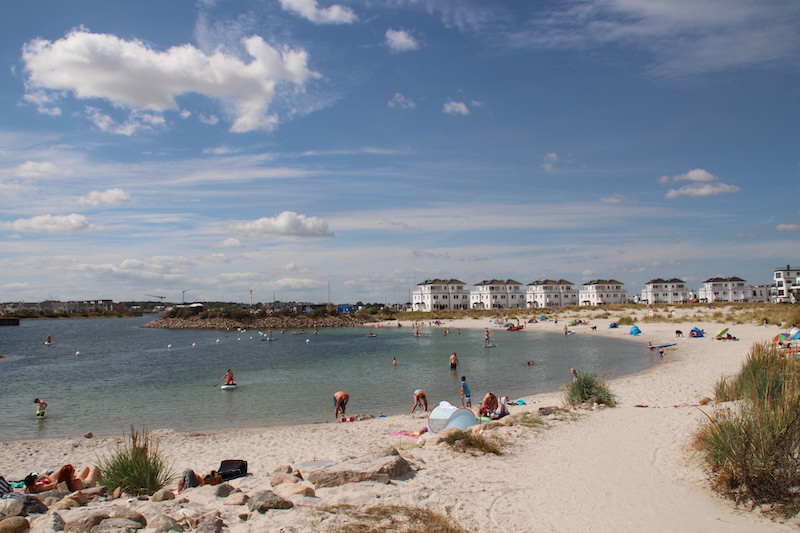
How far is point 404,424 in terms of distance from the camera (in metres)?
16.4

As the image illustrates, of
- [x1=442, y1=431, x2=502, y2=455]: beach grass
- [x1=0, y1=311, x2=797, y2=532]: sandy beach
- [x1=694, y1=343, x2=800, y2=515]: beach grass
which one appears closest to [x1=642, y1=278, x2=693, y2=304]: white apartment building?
[x1=0, y1=311, x2=797, y2=532]: sandy beach

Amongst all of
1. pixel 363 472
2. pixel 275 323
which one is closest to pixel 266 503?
pixel 363 472

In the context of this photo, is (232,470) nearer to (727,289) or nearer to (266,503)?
(266,503)

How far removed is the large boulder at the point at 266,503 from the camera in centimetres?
691

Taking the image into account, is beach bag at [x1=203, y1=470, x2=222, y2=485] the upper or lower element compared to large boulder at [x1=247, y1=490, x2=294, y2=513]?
lower

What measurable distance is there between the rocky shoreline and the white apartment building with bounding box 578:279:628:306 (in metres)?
56.2

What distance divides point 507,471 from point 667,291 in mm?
120815

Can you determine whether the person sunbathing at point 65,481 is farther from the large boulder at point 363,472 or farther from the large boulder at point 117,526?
the large boulder at point 363,472

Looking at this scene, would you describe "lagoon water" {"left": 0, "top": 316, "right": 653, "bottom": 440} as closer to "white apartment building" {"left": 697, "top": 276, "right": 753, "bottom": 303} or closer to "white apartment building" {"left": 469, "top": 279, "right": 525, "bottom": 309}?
"white apartment building" {"left": 469, "top": 279, "right": 525, "bottom": 309}

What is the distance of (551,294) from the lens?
12112cm

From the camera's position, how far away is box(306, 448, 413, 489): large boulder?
27.0ft

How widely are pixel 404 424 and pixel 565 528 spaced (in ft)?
33.3

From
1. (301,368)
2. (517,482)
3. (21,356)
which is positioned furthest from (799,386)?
(21,356)

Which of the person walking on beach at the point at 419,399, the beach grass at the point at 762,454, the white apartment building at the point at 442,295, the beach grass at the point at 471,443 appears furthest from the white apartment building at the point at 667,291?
the beach grass at the point at 762,454
